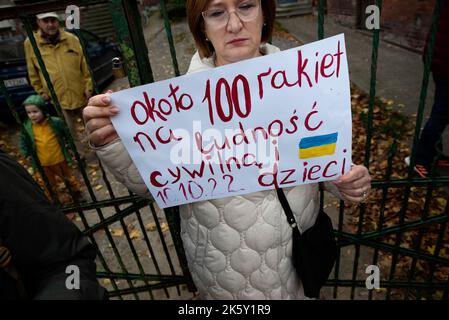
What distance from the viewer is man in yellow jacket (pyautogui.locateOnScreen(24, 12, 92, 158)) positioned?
4081 millimetres

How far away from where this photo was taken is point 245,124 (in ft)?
3.96

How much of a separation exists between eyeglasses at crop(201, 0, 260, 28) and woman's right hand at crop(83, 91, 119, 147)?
1.57ft

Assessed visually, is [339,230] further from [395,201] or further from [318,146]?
[395,201]

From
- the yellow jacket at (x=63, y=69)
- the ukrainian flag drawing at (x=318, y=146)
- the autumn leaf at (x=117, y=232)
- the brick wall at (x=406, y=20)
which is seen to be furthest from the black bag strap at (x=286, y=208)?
the brick wall at (x=406, y=20)

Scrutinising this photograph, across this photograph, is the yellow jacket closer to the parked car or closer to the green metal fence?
the parked car

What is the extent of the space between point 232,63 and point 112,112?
49 centimetres

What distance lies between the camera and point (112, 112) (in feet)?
3.91

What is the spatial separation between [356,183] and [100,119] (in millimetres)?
1042

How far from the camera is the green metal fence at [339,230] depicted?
1417 millimetres

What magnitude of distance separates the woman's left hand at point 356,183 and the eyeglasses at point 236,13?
706mm

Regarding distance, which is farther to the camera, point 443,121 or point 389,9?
point 389,9

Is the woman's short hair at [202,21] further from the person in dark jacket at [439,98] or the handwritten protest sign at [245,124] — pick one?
the person in dark jacket at [439,98]

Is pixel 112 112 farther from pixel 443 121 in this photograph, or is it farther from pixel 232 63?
pixel 443 121
